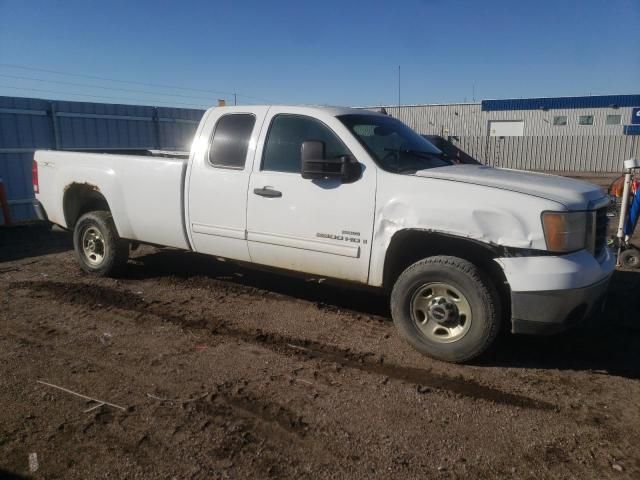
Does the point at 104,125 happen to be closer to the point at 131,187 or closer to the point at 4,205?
the point at 4,205

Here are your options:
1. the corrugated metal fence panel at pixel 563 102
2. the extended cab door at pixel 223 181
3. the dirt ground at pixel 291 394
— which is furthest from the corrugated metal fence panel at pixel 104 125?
the corrugated metal fence panel at pixel 563 102

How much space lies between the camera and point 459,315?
406 cm

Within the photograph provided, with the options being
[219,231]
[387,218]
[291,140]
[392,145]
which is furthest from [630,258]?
[219,231]

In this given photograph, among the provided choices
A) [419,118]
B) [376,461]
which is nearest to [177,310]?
[376,461]

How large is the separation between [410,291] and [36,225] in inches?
364

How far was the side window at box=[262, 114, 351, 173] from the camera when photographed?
4629 millimetres

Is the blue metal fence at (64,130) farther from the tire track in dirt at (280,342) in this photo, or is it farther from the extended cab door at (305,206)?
the extended cab door at (305,206)

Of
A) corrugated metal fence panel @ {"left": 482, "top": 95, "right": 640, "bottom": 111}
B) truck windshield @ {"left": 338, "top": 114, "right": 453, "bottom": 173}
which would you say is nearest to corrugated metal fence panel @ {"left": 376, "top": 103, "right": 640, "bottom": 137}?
corrugated metal fence panel @ {"left": 482, "top": 95, "right": 640, "bottom": 111}

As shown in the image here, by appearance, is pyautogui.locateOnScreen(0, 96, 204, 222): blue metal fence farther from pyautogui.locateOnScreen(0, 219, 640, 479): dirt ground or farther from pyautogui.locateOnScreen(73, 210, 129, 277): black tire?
pyautogui.locateOnScreen(0, 219, 640, 479): dirt ground

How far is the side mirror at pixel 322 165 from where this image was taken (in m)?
4.28

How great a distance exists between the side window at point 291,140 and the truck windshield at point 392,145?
8.1 inches

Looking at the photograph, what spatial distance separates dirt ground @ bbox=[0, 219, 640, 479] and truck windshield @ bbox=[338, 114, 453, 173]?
154 cm

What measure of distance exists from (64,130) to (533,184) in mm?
11086

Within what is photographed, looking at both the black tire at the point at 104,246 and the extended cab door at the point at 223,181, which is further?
the black tire at the point at 104,246
